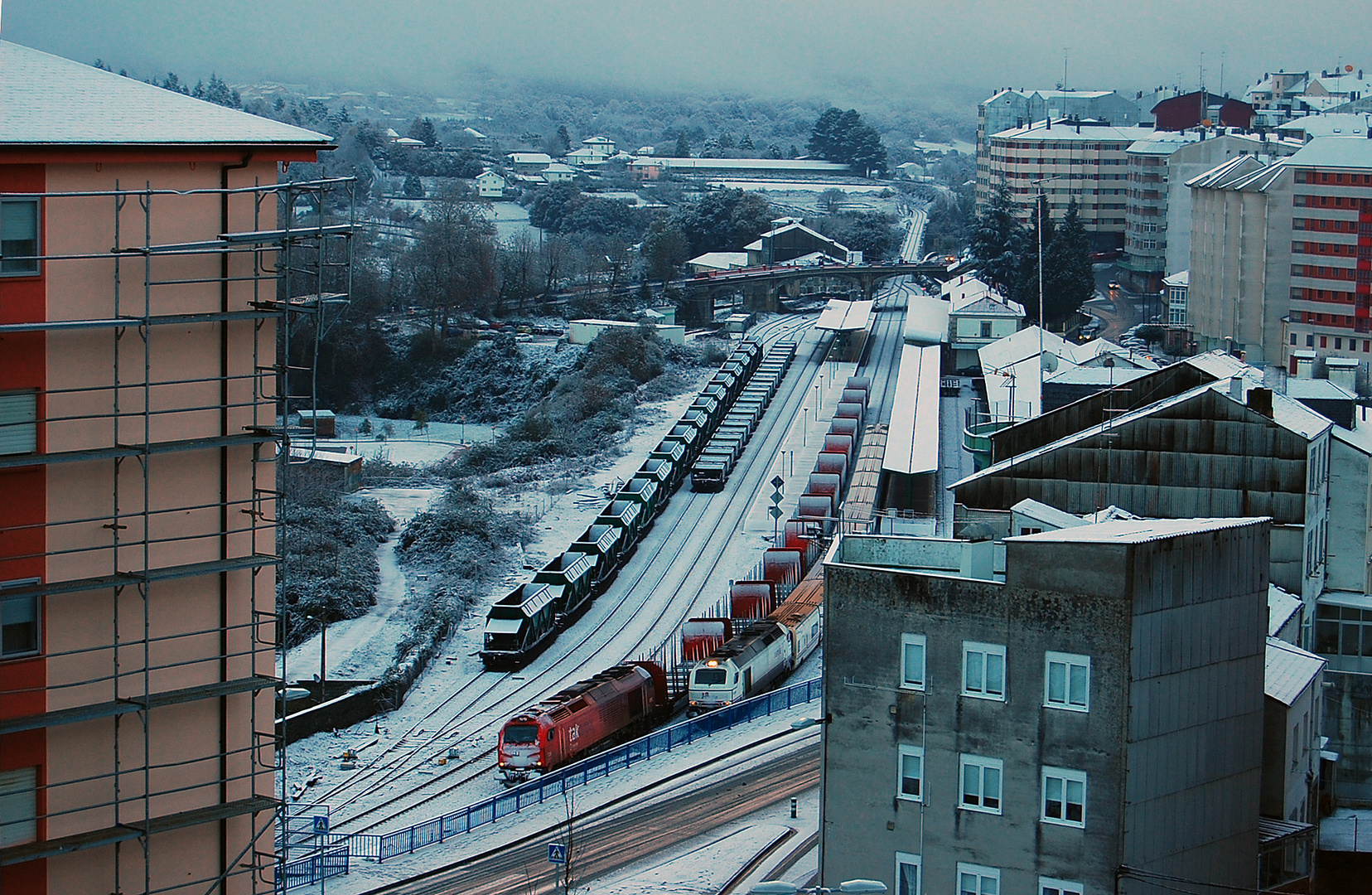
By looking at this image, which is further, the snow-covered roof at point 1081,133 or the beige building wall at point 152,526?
the snow-covered roof at point 1081,133

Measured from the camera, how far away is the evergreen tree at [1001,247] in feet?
287

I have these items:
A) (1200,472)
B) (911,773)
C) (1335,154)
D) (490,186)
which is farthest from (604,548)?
(490,186)

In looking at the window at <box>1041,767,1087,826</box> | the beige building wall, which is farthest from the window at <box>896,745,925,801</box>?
the beige building wall

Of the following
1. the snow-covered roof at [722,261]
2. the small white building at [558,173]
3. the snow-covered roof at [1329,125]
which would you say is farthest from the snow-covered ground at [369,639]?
the small white building at [558,173]

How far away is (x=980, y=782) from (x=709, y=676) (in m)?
15.6

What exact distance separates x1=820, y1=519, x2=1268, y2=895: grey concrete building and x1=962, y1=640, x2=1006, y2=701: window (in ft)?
0.07

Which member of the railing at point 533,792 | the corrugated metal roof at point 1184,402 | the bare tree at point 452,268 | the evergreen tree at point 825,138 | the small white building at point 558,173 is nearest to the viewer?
the railing at point 533,792

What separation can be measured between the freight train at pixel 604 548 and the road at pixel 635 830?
28.5 feet

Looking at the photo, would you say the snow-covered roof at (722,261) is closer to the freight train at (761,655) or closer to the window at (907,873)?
the freight train at (761,655)

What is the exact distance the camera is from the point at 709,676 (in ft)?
112

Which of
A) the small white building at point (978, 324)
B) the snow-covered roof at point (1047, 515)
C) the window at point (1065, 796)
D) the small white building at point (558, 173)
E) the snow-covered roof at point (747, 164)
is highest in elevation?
the snow-covered roof at point (747, 164)

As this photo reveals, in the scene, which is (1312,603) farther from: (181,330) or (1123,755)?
(181,330)

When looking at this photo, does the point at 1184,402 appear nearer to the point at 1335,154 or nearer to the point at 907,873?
the point at 907,873

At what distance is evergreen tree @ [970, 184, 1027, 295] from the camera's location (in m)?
87.5
